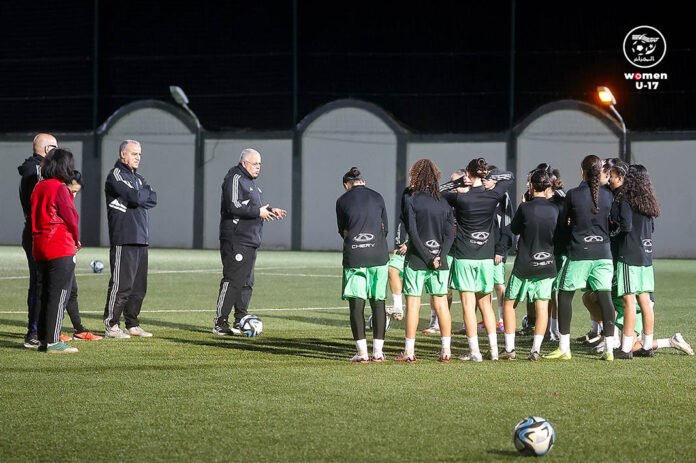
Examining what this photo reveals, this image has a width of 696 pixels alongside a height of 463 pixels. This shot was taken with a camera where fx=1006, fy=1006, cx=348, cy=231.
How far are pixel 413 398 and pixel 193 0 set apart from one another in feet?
109

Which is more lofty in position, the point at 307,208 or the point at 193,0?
the point at 193,0

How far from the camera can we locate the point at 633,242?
9953 mm

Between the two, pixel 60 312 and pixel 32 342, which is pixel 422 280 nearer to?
pixel 60 312

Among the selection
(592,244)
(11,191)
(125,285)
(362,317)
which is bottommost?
(362,317)

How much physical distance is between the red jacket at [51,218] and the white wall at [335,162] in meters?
27.1

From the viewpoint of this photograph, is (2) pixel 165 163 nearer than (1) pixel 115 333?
No

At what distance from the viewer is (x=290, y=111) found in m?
37.7

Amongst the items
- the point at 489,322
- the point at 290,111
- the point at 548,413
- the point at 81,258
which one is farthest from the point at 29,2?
the point at 548,413

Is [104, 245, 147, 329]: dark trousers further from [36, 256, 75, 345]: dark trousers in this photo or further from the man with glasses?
[36, 256, 75, 345]: dark trousers

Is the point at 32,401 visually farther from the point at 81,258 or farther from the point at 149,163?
the point at 149,163

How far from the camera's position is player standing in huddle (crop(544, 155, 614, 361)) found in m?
9.77

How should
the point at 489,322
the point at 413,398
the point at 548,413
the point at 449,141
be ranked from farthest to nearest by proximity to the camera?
the point at 449,141, the point at 489,322, the point at 413,398, the point at 548,413

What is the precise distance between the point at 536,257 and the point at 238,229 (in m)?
3.82

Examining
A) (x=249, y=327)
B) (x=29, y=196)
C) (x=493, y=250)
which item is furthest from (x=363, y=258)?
(x=29, y=196)
